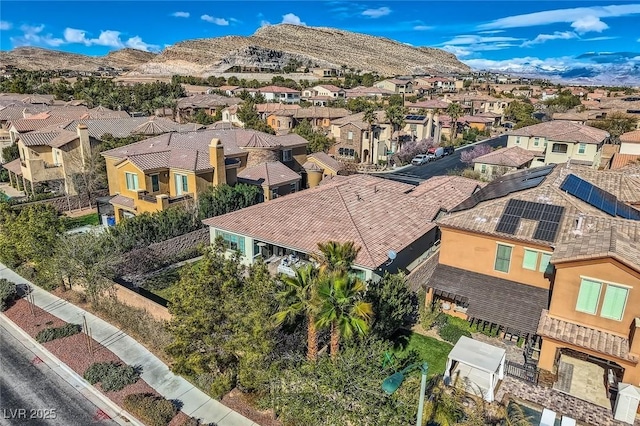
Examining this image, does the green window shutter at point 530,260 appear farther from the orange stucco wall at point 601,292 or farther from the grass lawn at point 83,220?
the grass lawn at point 83,220

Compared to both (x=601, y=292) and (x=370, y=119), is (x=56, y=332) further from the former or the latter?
(x=370, y=119)

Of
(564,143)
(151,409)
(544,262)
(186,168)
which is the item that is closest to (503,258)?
(544,262)

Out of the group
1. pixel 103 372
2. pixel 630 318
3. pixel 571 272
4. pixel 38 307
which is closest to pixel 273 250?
pixel 103 372

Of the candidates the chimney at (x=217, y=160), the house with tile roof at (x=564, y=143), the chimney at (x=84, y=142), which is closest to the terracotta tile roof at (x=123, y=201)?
the chimney at (x=217, y=160)

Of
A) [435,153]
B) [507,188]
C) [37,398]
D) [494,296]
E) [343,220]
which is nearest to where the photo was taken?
[37,398]

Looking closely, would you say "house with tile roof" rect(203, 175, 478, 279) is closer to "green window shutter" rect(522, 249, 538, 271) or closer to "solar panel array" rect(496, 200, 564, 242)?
"solar panel array" rect(496, 200, 564, 242)

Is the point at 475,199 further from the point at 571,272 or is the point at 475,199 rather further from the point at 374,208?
the point at 571,272
